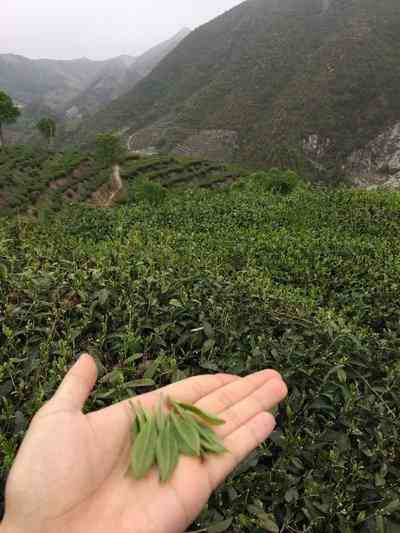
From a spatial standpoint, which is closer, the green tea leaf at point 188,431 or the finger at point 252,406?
the green tea leaf at point 188,431

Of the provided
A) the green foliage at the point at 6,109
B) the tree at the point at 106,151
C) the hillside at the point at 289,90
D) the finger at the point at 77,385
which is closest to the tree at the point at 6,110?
the green foliage at the point at 6,109

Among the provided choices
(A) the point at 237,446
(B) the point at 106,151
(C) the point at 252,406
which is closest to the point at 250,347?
(C) the point at 252,406

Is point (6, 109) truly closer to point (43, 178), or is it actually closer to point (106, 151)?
point (106, 151)

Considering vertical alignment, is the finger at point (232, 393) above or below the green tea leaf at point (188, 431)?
below

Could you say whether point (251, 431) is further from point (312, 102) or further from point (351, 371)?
point (312, 102)

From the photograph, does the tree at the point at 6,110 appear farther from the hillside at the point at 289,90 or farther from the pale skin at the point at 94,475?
the pale skin at the point at 94,475

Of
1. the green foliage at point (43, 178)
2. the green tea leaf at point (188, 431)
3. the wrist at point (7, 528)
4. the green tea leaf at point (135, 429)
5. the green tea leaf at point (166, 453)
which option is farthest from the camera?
the green foliage at point (43, 178)

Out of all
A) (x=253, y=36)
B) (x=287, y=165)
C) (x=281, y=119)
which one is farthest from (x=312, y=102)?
(x=253, y=36)

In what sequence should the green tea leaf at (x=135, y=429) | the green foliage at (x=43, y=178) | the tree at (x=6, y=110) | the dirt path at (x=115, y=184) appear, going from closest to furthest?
1. the green tea leaf at (x=135, y=429)
2. the green foliage at (x=43, y=178)
3. the dirt path at (x=115, y=184)
4. the tree at (x=6, y=110)
